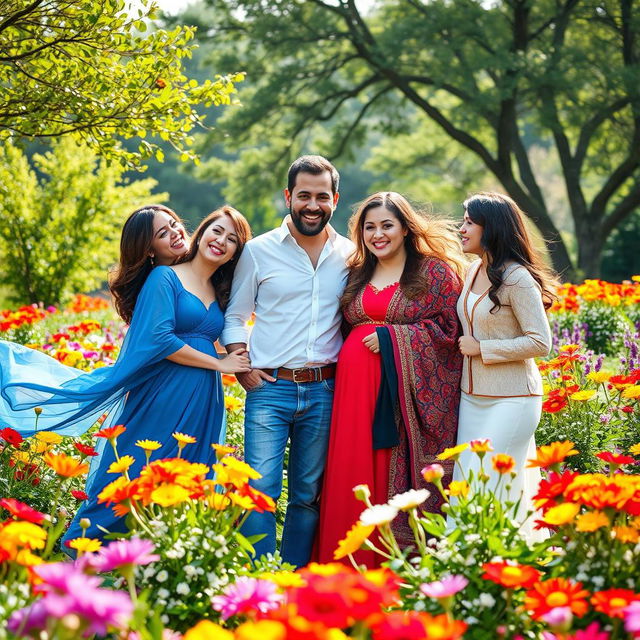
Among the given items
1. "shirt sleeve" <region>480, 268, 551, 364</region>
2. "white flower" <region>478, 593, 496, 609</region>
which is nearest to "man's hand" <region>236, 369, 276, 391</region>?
"shirt sleeve" <region>480, 268, 551, 364</region>

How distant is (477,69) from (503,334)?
1165cm

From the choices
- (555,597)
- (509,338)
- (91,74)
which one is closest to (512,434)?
(509,338)

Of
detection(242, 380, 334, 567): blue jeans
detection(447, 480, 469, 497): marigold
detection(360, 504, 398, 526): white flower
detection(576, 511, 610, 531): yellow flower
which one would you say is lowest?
detection(242, 380, 334, 567): blue jeans

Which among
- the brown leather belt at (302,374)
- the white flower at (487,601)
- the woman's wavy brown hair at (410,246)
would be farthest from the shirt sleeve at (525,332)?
the white flower at (487,601)

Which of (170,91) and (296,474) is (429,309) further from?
(170,91)

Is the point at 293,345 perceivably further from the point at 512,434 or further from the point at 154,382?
the point at 512,434

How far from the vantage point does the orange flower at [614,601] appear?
64.1 inches

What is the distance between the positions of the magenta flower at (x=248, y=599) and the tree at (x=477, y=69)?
12.8m

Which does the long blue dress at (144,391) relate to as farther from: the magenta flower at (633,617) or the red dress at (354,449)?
the magenta flower at (633,617)

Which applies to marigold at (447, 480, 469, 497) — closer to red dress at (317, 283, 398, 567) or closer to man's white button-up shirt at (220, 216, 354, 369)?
red dress at (317, 283, 398, 567)

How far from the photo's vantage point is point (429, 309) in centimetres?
371

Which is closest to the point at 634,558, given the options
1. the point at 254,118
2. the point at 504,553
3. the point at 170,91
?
the point at 504,553

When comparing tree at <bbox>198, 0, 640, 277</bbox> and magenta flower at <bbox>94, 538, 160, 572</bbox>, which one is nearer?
magenta flower at <bbox>94, 538, 160, 572</bbox>

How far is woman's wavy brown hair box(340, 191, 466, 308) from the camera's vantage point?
3.73m
